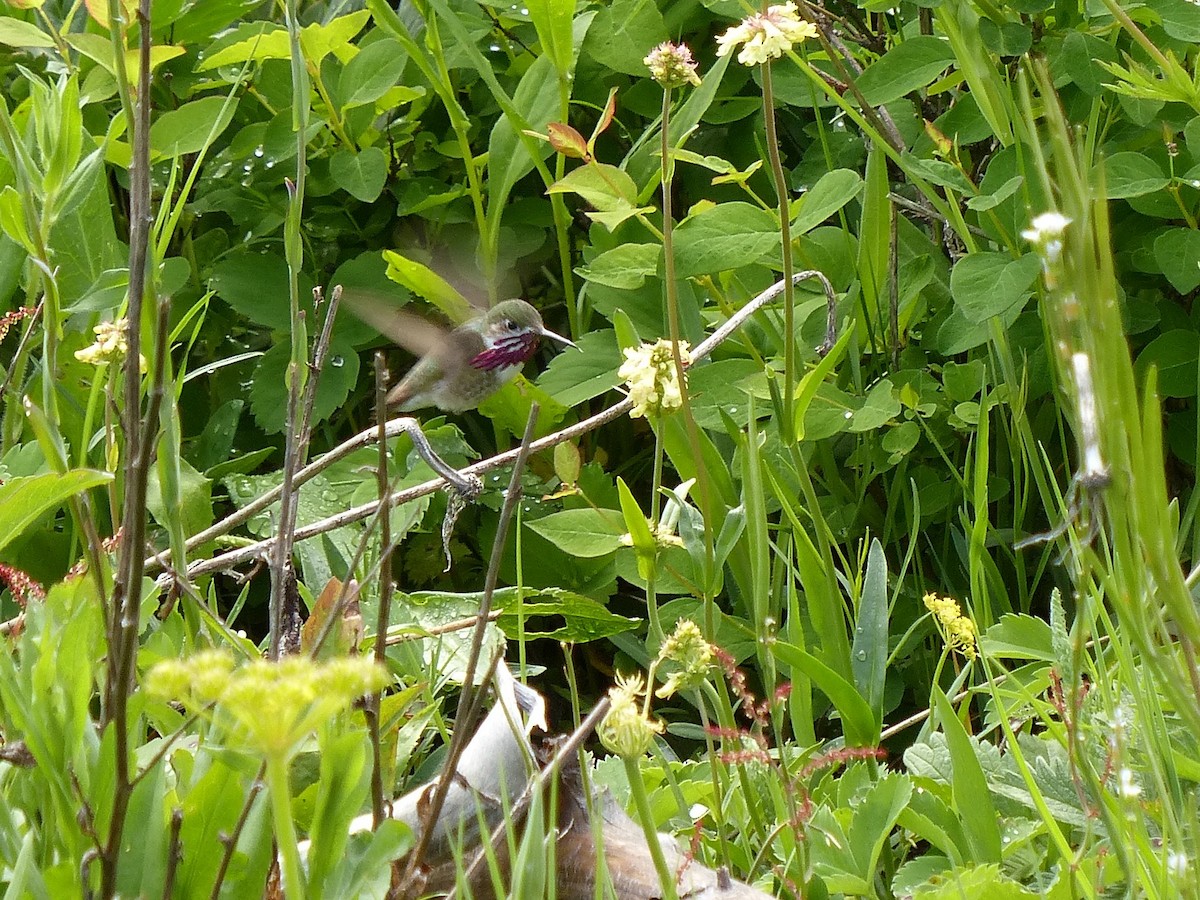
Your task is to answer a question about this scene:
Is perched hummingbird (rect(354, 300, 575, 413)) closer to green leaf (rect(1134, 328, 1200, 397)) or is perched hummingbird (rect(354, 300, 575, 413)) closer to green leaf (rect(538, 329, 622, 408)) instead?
green leaf (rect(538, 329, 622, 408))

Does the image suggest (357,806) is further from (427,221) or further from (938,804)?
(427,221)

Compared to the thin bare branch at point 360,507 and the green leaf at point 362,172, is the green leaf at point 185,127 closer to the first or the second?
the green leaf at point 362,172

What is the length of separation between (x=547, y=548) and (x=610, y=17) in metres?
0.87

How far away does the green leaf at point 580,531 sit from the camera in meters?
1.55

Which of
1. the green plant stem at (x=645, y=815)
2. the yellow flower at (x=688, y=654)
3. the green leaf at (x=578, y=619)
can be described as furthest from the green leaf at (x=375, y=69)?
the green plant stem at (x=645, y=815)

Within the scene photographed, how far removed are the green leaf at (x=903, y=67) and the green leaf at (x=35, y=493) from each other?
3.82ft

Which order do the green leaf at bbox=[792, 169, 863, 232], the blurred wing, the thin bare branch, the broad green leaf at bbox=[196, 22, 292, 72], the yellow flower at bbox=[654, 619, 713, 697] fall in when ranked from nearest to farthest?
the yellow flower at bbox=[654, 619, 713, 697] → the thin bare branch → the green leaf at bbox=[792, 169, 863, 232] → the broad green leaf at bbox=[196, 22, 292, 72] → the blurred wing

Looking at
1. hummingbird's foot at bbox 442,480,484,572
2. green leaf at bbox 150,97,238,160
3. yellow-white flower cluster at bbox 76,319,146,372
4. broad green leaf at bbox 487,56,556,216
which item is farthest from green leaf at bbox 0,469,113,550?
broad green leaf at bbox 487,56,556,216

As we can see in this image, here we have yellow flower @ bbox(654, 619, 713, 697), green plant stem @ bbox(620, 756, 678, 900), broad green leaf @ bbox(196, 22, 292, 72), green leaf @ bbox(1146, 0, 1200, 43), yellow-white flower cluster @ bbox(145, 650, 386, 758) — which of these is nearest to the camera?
yellow-white flower cluster @ bbox(145, 650, 386, 758)

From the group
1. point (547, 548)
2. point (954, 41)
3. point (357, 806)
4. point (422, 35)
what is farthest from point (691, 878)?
point (422, 35)

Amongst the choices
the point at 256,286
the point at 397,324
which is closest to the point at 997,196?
the point at 397,324

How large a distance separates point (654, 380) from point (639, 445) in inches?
45.0

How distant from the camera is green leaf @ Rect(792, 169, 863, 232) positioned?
1637mm

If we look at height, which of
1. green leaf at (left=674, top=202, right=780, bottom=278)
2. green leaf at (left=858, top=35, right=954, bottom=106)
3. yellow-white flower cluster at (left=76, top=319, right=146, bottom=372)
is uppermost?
green leaf at (left=858, top=35, right=954, bottom=106)
